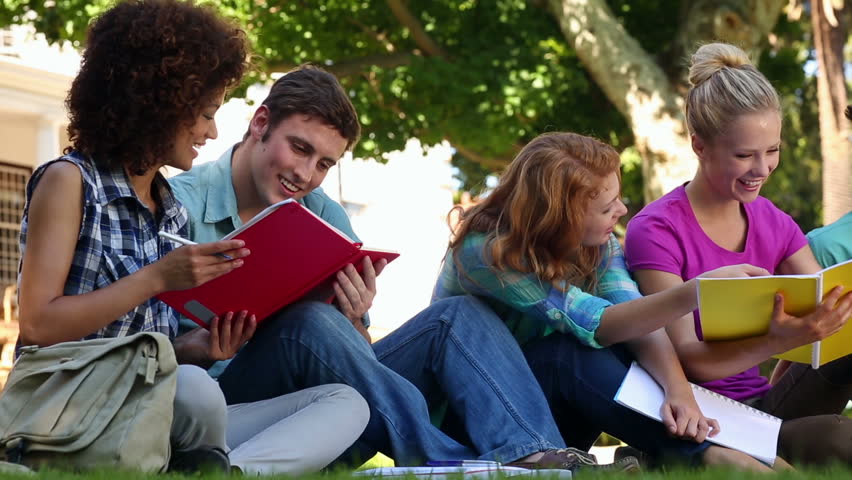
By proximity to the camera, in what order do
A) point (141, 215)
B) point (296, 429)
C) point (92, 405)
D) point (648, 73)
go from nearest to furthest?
point (92, 405), point (296, 429), point (141, 215), point (648, 73)

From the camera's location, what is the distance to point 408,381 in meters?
3.38

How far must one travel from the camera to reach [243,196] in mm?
3912

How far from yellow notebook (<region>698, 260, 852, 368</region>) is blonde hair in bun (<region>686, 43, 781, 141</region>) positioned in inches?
30.6

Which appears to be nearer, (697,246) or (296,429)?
(296,429)

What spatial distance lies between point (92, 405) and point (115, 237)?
0.65 meters

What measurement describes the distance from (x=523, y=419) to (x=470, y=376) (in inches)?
8.6

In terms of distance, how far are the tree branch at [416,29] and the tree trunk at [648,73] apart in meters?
1.50

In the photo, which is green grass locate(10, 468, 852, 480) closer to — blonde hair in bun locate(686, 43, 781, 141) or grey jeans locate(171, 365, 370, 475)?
grey jeans locate(171, 365, 370, 475)

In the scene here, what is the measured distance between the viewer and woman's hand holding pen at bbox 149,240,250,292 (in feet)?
9.47

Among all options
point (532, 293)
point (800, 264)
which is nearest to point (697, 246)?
point (800, 264)

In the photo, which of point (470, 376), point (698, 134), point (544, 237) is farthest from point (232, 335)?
point (698, 134)

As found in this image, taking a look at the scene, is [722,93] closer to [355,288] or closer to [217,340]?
[355,288]

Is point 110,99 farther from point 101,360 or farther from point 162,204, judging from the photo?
point 101,360

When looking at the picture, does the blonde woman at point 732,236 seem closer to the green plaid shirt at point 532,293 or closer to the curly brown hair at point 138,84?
the green plaid shirt at point 532,293
